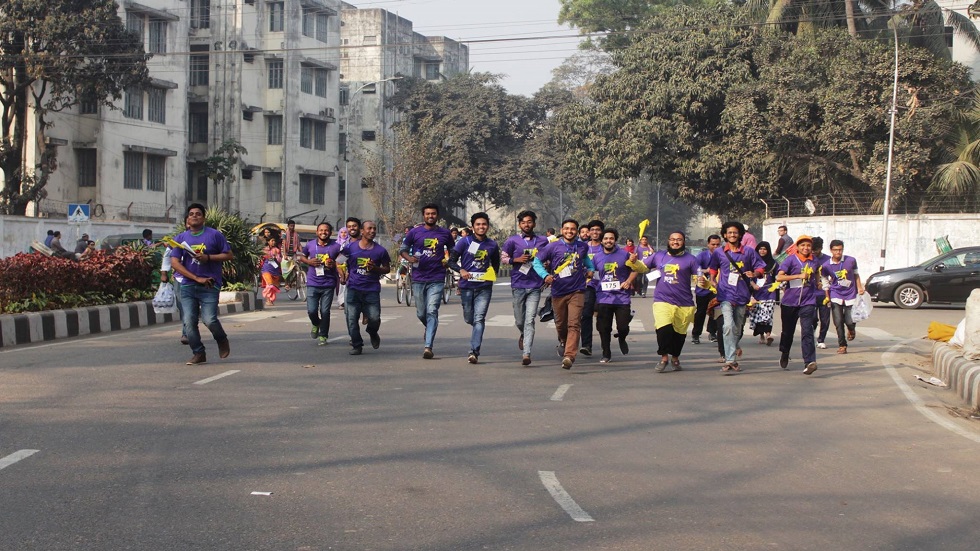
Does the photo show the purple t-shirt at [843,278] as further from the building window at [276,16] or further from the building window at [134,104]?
the building window at [276,16]

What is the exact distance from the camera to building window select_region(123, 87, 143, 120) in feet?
146

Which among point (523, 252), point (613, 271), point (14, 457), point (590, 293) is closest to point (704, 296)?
point (590, 293)

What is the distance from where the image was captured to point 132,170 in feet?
148

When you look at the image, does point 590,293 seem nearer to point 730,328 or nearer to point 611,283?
point 611,283

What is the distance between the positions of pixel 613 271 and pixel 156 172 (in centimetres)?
3676

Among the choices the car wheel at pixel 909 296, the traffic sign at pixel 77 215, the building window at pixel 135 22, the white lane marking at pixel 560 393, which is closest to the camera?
the white lane marking at pixel 560 393

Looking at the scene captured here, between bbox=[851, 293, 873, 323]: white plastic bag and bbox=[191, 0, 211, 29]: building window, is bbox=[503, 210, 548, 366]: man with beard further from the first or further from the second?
bbox=[191, 0, 211, 29]: building window

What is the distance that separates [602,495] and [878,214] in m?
36.1

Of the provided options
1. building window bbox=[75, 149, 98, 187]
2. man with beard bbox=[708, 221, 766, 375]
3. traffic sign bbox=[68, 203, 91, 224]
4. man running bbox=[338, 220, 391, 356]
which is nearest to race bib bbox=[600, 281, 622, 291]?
man with beard bbox=[708, 221, 766, 375]

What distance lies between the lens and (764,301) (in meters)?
16.3

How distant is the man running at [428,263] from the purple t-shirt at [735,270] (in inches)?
133

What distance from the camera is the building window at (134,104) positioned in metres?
44.6

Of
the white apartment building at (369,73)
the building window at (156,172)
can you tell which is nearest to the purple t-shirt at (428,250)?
the building window at (156,172)

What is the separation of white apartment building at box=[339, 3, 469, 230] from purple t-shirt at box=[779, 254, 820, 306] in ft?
168
